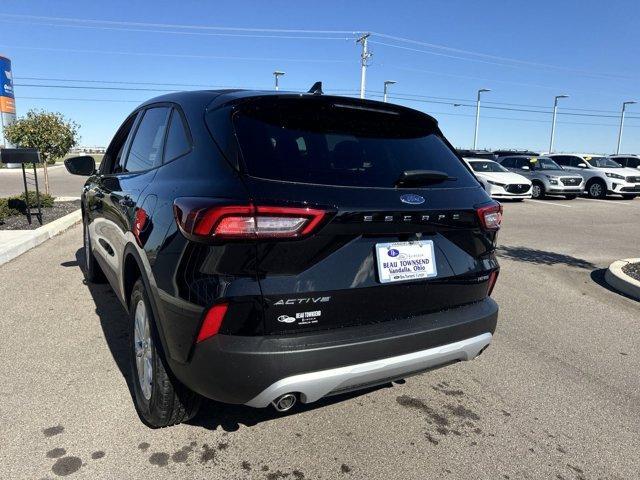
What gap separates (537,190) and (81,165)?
18303mm

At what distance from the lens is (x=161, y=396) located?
8.30 feet

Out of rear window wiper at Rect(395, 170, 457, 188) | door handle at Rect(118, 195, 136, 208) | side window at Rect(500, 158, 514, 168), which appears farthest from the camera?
side window at Rect(500, 158, 514, 168)

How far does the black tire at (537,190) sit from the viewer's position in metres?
19.3

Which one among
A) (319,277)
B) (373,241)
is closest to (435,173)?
(373,241)

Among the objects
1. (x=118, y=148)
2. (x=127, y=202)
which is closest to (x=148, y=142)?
(x=127, y=202)

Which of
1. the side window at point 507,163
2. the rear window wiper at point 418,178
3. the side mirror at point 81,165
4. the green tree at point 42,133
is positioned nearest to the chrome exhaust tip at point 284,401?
the rear window wiper at point 418,178

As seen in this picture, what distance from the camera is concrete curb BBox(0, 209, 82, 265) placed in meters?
6.58

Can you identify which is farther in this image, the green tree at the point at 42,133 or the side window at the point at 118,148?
the green tree at the point at 42,133

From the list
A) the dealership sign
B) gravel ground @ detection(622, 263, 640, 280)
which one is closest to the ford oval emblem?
gravel ground @ detection(622, 263, 640, 280)

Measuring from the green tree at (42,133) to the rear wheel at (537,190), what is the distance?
1653 cm

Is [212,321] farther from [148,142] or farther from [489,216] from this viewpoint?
[148,142]

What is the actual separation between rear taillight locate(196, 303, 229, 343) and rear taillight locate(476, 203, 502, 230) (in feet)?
4.75

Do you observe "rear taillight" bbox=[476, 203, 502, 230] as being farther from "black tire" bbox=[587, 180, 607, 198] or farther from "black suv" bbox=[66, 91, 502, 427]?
"black tire" bbox=[587, 180, 607, 198]

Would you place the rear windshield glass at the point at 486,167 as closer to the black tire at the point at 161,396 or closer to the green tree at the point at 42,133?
the green tree at the point at 42,133
